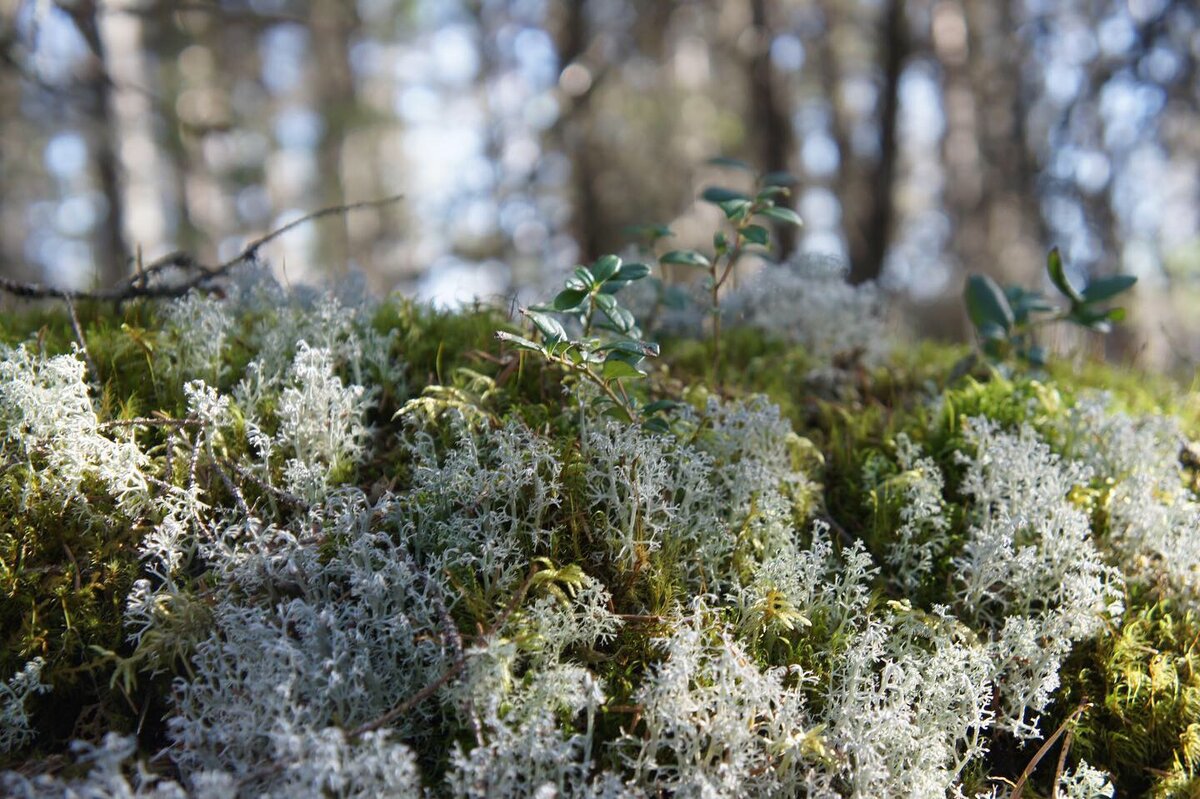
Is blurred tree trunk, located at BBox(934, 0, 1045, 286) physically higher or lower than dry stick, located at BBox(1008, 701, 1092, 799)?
higher

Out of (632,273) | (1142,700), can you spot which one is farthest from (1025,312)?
(632,273)

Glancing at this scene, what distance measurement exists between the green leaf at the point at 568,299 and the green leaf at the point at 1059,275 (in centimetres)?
194

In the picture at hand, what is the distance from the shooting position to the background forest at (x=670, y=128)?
6.66 m

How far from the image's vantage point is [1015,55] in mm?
10227

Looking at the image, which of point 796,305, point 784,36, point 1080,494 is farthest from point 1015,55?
point 1080,494

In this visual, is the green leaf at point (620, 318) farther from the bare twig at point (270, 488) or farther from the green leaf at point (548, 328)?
the bare twig at point (270, 488)

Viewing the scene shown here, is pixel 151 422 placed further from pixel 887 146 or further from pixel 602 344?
pixel 887 146

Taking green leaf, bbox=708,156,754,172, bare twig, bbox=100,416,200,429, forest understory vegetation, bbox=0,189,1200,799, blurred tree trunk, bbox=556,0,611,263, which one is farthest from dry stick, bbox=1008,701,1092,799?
blurred tree trunk, bbox=556,0,611,263

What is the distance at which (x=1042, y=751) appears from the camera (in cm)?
194

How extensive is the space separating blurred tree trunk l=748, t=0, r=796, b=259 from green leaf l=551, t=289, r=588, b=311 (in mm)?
5655

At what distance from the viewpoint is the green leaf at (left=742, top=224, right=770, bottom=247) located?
107 inches

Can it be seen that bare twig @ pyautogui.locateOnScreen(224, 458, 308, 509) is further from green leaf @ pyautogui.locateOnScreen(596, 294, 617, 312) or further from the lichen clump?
green leaf @ pyautogui.locateOnScreen(596, 294, 617, 312)

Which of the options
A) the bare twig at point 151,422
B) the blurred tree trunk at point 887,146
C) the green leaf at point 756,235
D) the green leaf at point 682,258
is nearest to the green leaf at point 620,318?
the green leaf at point 682,258

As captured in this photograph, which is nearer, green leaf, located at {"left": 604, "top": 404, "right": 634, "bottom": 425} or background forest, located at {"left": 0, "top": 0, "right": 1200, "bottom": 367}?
green leaf, located at {"left": 604, "top": 404, "right": 634, "bottom": 425}
